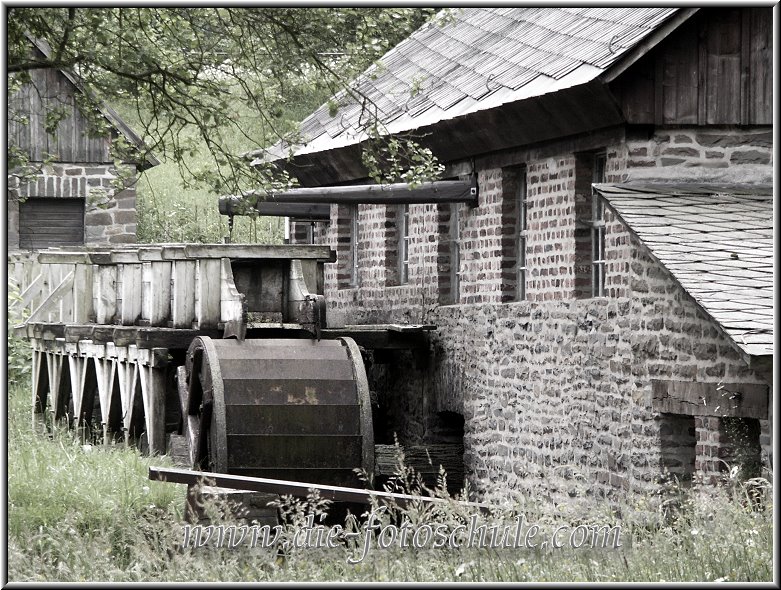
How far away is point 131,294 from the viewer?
15.4 m

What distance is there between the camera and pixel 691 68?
39.1 ft

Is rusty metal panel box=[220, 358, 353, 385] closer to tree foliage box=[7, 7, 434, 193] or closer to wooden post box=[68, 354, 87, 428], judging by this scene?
tree foliage box=[7, 7, 434, 193]

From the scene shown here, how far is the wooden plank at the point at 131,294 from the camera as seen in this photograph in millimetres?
15336

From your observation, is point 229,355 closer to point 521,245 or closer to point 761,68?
point 521,245

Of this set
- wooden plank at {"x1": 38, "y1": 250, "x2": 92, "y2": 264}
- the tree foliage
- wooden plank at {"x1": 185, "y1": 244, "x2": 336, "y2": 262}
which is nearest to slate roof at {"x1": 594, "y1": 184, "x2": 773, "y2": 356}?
the tree foliage

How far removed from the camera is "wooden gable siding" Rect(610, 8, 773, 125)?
1177 cm

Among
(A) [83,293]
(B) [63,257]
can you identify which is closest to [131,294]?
(A) [83,293]

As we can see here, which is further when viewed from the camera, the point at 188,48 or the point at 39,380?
the point at 39,380

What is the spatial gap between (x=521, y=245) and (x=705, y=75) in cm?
301

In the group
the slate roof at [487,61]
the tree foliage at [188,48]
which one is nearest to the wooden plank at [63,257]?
the slate roof at [487,61]

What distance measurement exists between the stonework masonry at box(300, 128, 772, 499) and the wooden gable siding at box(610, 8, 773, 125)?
0.60 ft

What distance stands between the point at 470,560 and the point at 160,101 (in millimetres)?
5279

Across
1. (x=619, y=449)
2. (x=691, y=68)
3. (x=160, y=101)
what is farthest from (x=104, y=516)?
(x=691, y=68)

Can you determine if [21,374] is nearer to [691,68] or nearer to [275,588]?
[691,68]
